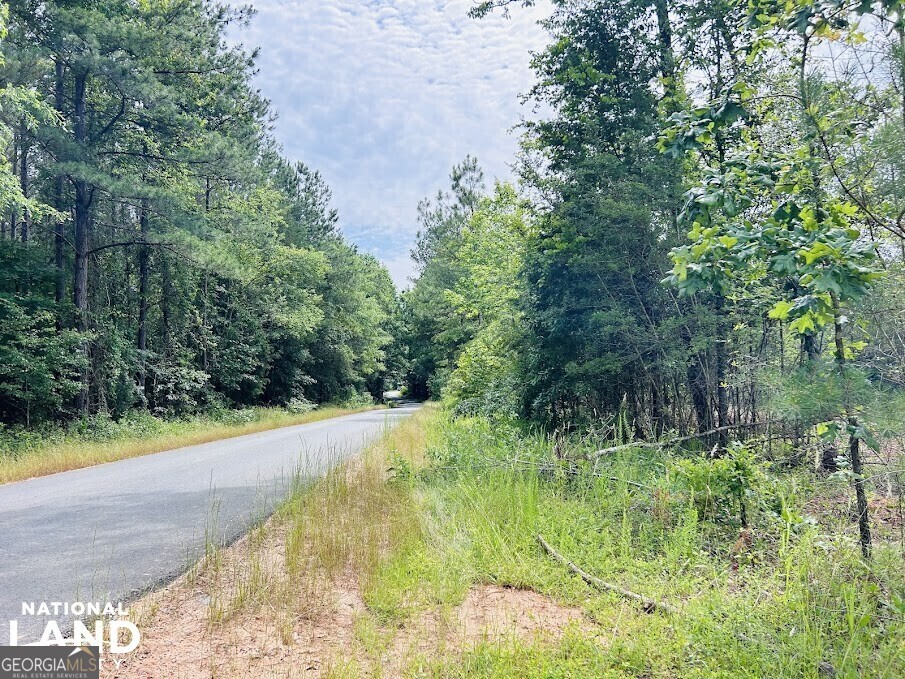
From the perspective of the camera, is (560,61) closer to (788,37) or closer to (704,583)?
(788,37)

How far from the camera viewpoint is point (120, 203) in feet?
49.4

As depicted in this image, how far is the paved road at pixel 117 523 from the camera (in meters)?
3.60

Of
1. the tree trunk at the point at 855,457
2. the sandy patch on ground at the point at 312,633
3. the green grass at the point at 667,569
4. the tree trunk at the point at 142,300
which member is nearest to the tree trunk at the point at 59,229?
the tree trunk at the point at 142,300

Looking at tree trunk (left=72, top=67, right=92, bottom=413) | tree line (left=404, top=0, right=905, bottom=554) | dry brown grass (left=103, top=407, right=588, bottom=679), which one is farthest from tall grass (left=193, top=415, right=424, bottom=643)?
tree trunk (left=72, top=67, right=92, bottom=413)

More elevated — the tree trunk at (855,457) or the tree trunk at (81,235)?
the tree trunk at (81,235)

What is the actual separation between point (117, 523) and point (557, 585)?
4.58 m

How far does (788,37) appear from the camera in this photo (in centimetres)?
361

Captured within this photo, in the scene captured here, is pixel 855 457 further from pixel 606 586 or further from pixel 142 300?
Answer: pixel 142 300

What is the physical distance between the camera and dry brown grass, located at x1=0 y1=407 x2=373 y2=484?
334 inches

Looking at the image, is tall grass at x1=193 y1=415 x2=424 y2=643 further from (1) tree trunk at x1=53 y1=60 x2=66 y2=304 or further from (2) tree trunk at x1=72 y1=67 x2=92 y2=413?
(1) tree trunk at x1=53 y1=60 x2=66 y2=304

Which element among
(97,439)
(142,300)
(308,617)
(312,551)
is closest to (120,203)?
(142,300)

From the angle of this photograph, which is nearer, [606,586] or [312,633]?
[312,633]

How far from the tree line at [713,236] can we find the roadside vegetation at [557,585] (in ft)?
1.98

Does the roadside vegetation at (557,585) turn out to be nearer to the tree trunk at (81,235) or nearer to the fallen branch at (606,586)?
the fallen branch at (606,586)
